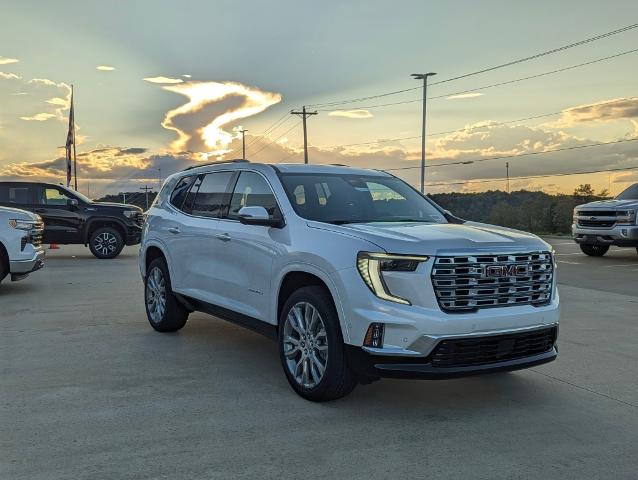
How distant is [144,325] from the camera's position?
26.6 feet

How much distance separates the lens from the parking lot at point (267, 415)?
3811mm

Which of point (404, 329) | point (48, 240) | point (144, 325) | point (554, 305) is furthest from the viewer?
point (48, 240)

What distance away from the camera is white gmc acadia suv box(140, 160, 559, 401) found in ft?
14.7

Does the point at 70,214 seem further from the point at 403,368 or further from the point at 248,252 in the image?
the point at 403,368

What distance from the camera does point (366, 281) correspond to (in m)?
4.55

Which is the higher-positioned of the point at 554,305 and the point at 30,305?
the point at 554,305

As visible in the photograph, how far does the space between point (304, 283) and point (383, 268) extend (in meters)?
0.90

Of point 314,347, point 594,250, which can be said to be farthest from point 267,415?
point 594,250

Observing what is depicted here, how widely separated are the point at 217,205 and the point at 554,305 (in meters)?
3.36

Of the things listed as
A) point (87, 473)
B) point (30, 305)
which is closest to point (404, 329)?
point (87, 473)

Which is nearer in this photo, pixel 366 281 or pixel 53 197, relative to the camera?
pixel 366 281

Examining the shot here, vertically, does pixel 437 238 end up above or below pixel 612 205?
below

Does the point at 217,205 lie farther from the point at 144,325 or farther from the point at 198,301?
the point at 144,325

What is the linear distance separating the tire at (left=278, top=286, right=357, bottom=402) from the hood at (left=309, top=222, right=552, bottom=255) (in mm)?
Result: 575
